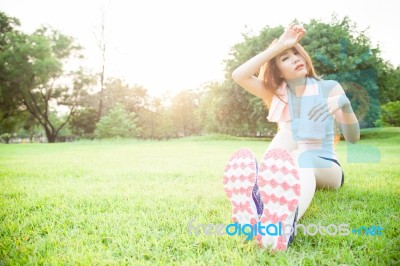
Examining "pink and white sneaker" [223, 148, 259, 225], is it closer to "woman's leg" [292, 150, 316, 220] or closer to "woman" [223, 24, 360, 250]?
"woman" [223, 24, 360, 250]

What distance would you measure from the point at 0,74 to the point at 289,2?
5893mm

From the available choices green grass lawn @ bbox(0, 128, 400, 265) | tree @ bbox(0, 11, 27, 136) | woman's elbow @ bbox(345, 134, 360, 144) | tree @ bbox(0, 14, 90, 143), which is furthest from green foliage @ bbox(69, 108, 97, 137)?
woman's elbow @ bbox(345, 134, 360, 144)

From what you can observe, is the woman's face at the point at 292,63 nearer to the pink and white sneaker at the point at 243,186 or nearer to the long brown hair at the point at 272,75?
the long brown hair at the point at 272,75

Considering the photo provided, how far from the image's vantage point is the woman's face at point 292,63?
1.99m

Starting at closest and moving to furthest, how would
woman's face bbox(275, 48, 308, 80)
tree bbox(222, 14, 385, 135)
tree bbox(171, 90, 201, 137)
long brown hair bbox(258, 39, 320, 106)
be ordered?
woman's face bbox(275, 48, 308, 80), long brown hair bbox(258, 39, 320, 106), tree bbox(222, 14, 385, 135), tree bbox(171, 90, 201, 137)

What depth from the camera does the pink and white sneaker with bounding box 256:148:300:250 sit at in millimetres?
1290

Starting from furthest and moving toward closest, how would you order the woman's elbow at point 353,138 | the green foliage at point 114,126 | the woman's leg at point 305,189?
the green foliage at point 114,126
the woman's elbow at point 353,138
the woman's leg at point 305,189

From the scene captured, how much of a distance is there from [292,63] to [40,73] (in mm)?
8666

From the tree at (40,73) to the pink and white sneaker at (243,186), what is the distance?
3.41m

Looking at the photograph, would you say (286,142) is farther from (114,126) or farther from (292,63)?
(114,126)

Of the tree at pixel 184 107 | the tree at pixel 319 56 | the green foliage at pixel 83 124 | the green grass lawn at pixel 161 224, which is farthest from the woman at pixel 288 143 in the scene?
the tree at pixel 184 107

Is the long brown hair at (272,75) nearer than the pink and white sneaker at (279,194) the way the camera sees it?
No

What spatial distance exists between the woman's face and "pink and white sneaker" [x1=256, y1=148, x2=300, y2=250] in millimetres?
857

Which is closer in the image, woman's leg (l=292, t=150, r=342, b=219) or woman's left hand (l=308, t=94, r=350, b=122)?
woman's leg (l=292, t=150, r=342, b=219)
